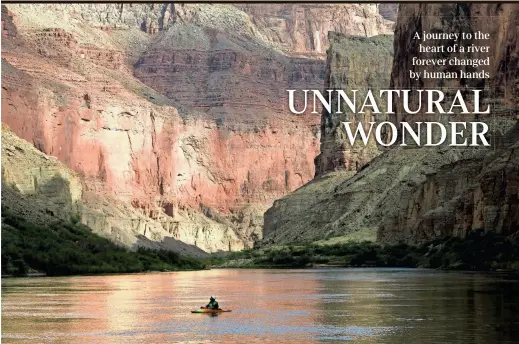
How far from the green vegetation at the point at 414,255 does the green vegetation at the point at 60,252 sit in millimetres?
29861

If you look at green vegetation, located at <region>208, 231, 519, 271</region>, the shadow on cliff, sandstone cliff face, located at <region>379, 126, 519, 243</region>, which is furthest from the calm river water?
sandstone cliff face, located at <region>379, 126, 519, 243</region>

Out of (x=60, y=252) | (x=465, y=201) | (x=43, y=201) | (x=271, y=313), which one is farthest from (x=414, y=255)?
(x=271, y=313)

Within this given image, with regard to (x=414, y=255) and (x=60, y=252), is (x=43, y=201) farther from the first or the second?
(x=414, y=255)

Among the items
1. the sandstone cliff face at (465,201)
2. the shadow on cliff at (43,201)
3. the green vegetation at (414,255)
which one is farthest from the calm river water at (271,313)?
the sandstone cliff face at (465,201)

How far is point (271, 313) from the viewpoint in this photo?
7731 centimetres

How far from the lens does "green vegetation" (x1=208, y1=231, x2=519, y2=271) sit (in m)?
143

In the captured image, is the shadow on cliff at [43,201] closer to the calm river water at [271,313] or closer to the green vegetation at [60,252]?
the green vegetation at [60,252]

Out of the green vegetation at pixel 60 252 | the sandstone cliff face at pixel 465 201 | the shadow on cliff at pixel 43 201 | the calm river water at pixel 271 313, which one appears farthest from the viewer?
the sandstone cliff face at pixel 465 201

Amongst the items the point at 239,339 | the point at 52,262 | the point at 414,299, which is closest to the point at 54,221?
the point at 52,262

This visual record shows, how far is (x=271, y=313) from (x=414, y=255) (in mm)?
97639

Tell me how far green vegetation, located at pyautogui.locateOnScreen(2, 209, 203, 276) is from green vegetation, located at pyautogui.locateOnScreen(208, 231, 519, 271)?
2986 centimetres

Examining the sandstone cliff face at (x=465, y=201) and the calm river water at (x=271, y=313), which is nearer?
the calm river water at (x=271, y=313)

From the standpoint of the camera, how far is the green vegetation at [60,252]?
420ft

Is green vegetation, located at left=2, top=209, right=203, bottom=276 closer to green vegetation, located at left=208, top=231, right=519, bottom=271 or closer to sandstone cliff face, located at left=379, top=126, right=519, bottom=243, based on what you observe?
green vegetation, located at left=208, top=231, right=519, bottom=271
